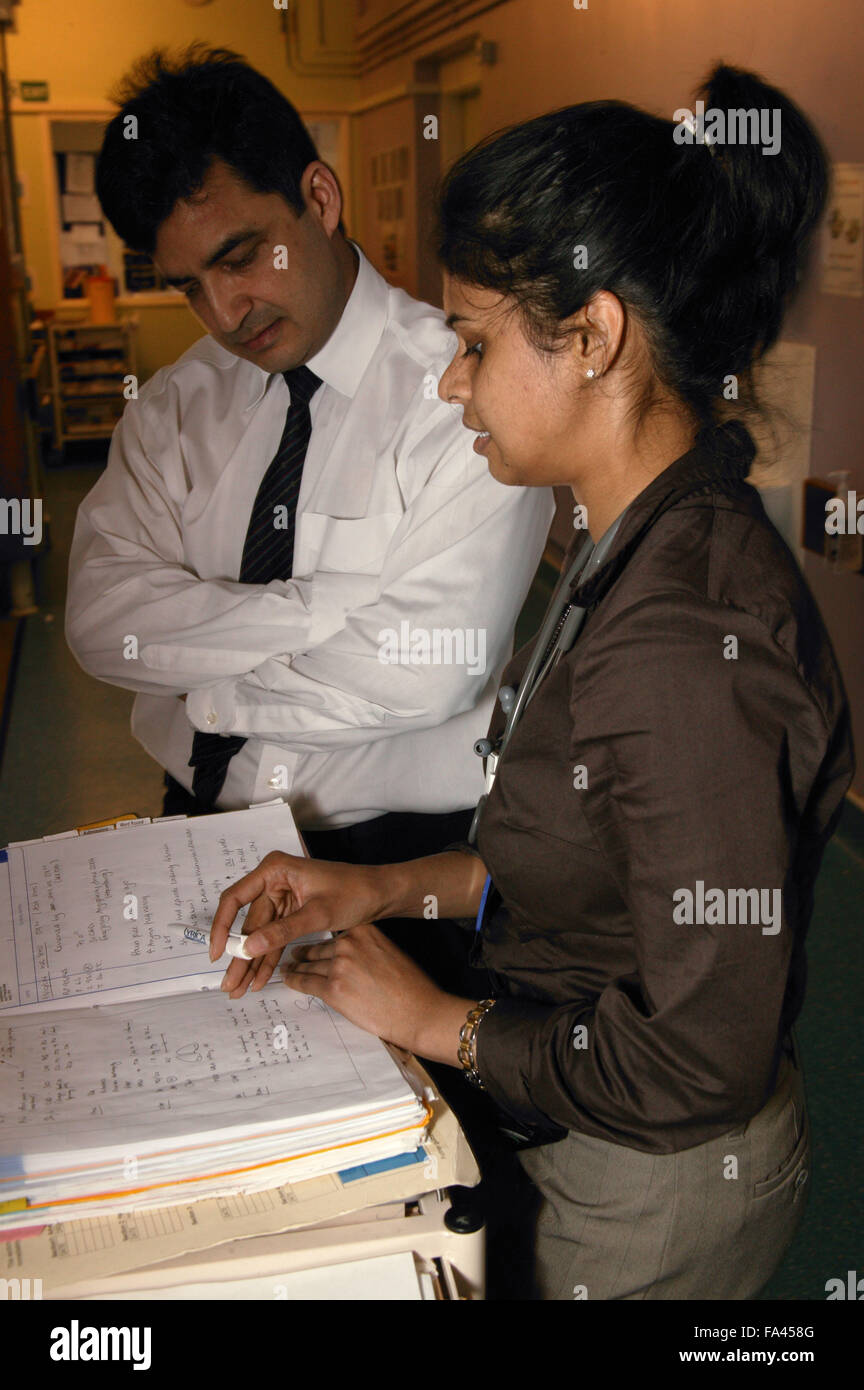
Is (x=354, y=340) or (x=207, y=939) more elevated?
(x=354, y=340)

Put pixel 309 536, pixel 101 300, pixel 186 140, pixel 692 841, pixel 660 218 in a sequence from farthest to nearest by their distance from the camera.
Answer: pixel 101 300
pixel 309 536
pixel 186 140
pixel 660 218
pixel 692 841

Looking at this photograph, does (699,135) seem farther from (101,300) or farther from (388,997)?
(101,300)

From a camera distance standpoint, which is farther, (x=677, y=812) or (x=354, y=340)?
(x=354, y=340)

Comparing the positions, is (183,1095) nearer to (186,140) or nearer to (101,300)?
(186,140)

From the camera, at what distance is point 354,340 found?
151 centimetres

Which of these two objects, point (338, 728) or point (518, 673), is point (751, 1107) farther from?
point (338, 728)

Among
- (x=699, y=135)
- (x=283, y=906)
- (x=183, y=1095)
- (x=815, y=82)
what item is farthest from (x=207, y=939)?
(x=815, y=82)

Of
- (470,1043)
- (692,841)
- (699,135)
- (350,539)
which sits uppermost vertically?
(699,135)

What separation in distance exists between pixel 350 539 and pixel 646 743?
30.6 inches

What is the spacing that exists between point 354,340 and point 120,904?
827 mm

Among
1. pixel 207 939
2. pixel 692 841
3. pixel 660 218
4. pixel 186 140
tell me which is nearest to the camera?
pixel 692 841

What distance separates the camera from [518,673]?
3.94 ft

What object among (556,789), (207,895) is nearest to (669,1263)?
(556,789)
